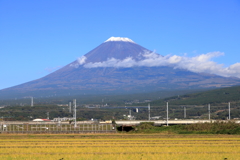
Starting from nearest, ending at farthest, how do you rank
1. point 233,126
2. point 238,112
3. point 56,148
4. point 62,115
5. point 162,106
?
point 56,148 → point 233,126 → point 238,112 → point 62,115 → point 162,106

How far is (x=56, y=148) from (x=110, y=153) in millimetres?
5896

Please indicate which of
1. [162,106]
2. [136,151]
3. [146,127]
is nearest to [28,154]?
[136,151]

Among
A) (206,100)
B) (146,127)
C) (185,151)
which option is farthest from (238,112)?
(185,151)

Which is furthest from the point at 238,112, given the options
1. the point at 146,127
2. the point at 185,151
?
the point at 185,151

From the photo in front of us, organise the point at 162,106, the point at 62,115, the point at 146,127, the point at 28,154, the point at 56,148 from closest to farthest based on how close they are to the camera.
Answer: the point at 28,154 < the point at 56,148 < the point at 146,127 < the point at 62,115 < the point at 162,106

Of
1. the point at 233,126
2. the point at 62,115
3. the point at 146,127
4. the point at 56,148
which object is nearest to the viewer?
the point at 56,148

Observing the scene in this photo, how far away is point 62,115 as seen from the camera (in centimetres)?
15225

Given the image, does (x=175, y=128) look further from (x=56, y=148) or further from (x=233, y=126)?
(x=56, y=148)

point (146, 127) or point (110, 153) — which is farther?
point (146, 127)

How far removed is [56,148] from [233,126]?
116 feet

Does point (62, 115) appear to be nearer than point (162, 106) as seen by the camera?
Yes

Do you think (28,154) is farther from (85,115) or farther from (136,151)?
(85,115)

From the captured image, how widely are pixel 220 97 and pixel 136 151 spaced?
166m

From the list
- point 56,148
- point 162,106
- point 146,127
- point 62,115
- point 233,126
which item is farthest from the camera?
point 162,106
